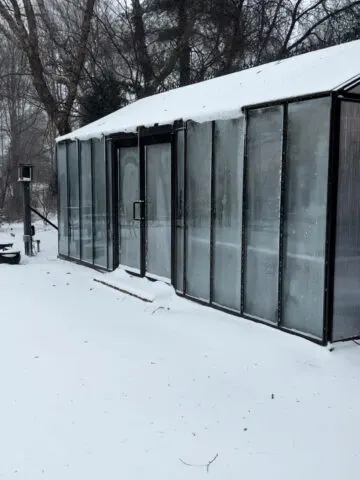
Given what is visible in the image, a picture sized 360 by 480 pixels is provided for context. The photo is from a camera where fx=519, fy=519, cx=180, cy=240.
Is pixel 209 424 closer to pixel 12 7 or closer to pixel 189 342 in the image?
pixel 189 342

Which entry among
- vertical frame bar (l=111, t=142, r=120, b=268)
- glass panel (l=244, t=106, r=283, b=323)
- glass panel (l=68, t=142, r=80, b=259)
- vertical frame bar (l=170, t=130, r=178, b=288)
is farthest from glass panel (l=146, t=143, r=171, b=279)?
glass panel (l=68, t=142, r=80, b=259)

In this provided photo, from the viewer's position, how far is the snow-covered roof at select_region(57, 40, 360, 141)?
5040 mm

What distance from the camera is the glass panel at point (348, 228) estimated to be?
4.71m

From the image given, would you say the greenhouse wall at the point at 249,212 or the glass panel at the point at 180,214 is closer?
the greenhouse wall at the point at 249,212

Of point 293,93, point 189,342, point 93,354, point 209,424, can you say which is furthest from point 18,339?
point 293,93

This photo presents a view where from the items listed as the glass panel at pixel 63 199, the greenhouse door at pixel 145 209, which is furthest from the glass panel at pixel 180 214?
the glass panel at pixel 63 199

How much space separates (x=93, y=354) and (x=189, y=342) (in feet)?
3.17

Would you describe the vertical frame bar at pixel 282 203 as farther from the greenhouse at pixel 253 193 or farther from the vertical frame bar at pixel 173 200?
the vertical frame bar at pixel 173 200

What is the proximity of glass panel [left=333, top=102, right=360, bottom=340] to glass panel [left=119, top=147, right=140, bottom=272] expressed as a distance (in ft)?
12.2

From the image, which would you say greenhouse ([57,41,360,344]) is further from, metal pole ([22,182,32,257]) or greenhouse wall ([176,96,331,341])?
metal pole ([22,182,32,257])

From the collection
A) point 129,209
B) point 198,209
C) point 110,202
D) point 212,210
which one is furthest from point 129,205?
point 212,210

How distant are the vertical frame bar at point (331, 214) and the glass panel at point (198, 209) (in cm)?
189

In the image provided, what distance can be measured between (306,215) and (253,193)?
2.73 ft

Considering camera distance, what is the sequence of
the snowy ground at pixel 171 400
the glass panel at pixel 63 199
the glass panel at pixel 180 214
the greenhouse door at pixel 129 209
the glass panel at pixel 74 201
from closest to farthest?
the snowy ground at pixel 171 400 → the glass panel at pixel 180 214 → the greenhouse door at pixel 129 209 → the glass panel at pixel 74 201 → the glass panel at pixel 63 199
